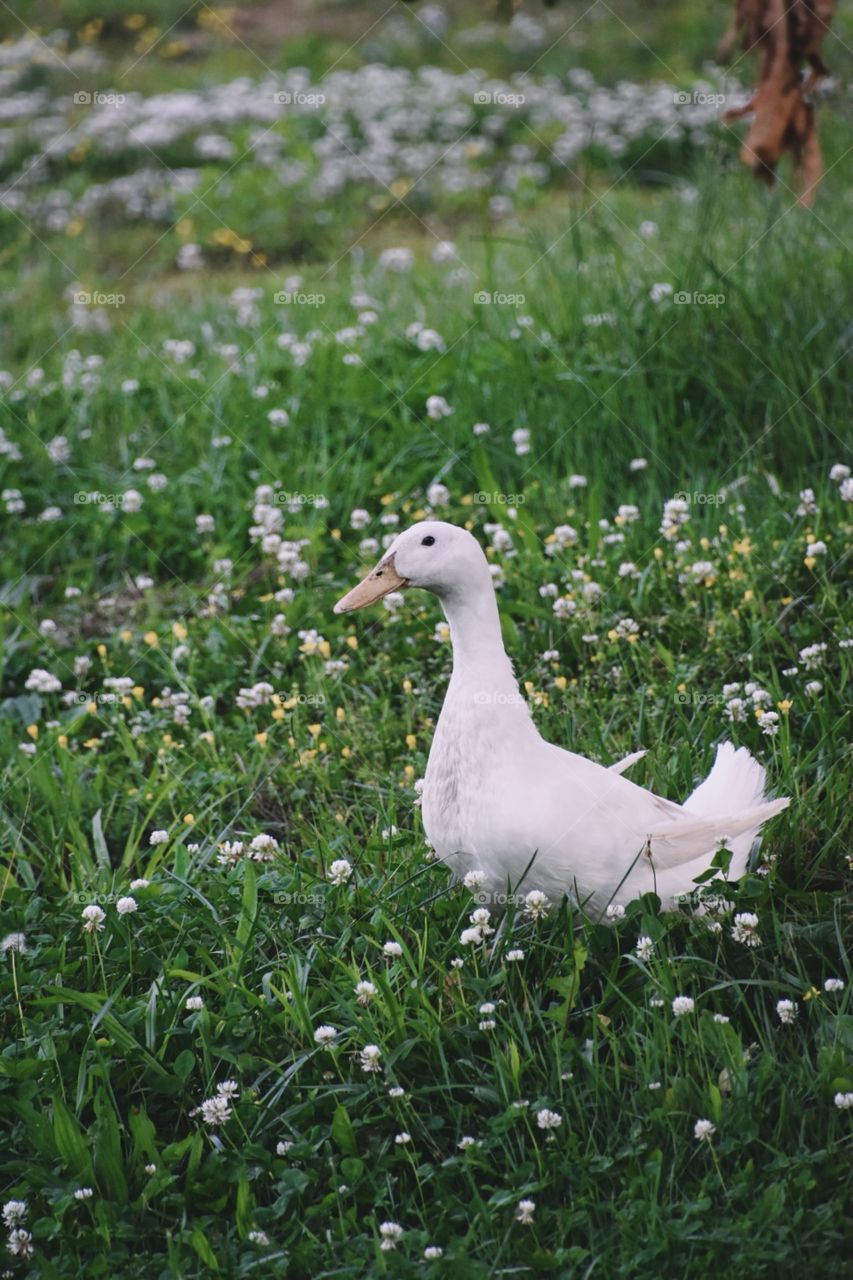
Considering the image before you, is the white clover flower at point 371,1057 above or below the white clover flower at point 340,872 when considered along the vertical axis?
below

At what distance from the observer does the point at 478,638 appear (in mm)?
3203

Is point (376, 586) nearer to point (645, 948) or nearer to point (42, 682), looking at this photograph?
point (645, 948)

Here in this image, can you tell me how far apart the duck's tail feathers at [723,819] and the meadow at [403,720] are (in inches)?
4.3

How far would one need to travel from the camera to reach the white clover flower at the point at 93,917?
3139mm

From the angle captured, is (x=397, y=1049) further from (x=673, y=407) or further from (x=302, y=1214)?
(x=673, y=407)

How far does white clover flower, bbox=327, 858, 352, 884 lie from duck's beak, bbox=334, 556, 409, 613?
578 millimetres

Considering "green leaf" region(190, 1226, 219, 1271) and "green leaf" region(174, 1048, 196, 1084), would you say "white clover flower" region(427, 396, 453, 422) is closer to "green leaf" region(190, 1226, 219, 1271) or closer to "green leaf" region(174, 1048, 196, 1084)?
"green leaf" region(174, 1048, 196, 1084)

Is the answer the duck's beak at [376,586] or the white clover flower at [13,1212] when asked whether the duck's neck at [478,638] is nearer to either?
the duck's beak at [376,586]

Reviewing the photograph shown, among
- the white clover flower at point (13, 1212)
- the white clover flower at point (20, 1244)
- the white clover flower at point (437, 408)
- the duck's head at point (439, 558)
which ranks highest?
the white clover flower at point (437, 408)

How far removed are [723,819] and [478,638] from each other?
67 cm

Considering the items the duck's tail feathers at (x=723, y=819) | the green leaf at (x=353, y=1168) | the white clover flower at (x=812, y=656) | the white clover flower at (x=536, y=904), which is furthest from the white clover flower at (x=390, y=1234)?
the white clover flower at (x=812, y=656)

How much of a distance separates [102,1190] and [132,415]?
376cm

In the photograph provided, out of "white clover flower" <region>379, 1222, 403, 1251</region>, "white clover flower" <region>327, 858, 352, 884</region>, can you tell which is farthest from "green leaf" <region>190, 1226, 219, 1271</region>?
"white clover flower" <region>327, 858, 352, 884</region>

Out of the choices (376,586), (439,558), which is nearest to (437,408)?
(376,586)
